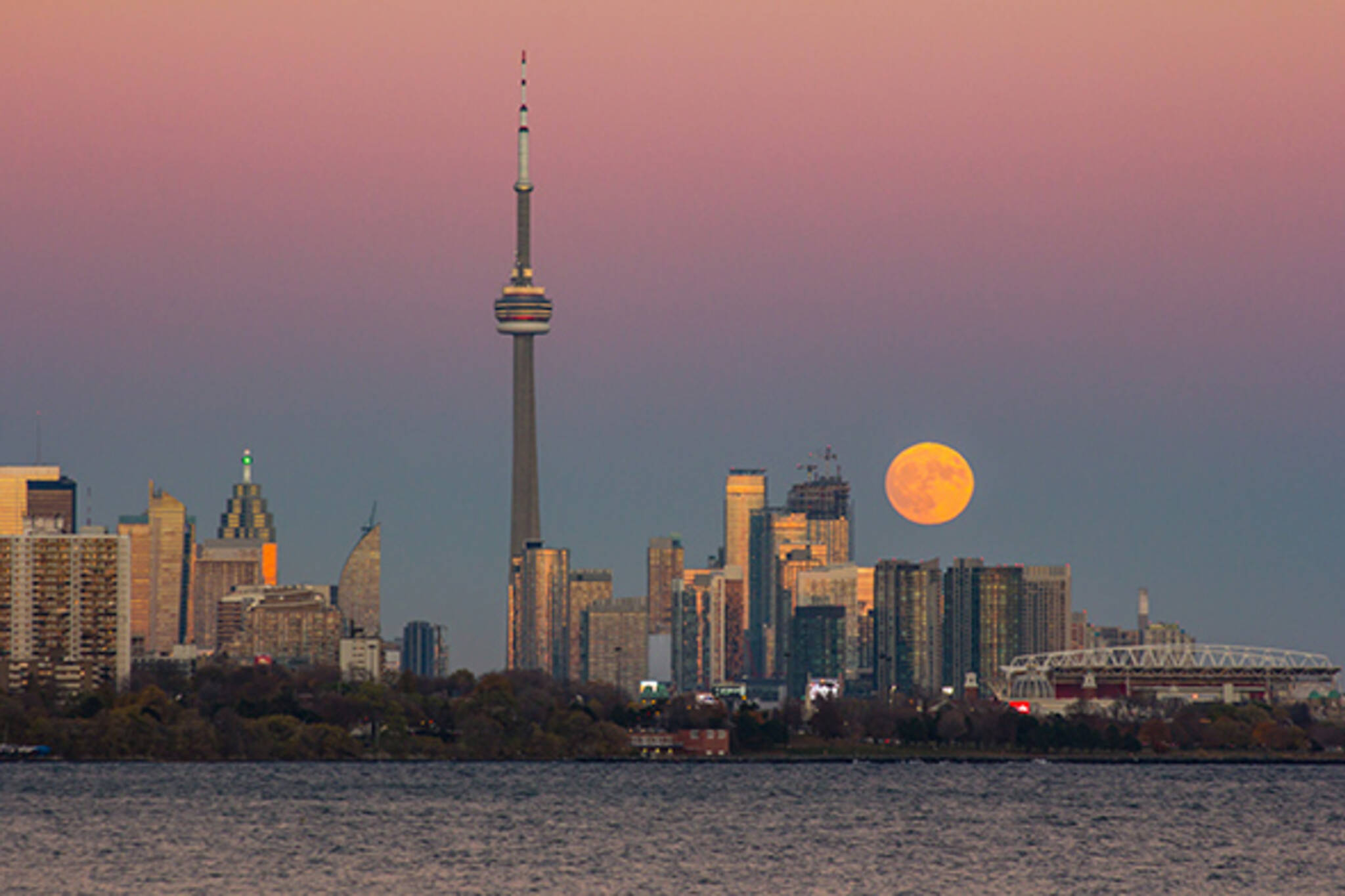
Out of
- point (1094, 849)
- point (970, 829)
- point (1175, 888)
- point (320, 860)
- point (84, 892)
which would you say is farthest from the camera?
point (970, 829)

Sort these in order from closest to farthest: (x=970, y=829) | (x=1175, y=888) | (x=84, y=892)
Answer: (x=84, y=892) → (x=1175, y=888) → (x=970, y=829)

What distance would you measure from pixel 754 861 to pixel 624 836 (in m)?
19.4

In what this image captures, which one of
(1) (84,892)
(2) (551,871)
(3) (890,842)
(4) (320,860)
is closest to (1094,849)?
(3) (890,842)

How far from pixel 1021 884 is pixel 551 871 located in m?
29.2

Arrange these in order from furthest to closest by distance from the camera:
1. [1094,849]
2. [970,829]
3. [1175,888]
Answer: [970,829] → [1094,849] → [1175,888]

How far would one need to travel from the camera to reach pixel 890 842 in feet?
571

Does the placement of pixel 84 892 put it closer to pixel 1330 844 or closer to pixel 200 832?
pixel 200 832

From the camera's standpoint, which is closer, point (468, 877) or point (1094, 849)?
point (468, 877)

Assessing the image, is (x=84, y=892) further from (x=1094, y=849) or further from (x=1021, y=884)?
(x=1094, y=849)

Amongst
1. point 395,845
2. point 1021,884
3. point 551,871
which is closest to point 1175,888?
point 1021,884

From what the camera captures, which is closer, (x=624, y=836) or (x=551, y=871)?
(x=551, y=871)

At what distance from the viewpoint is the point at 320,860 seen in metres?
156

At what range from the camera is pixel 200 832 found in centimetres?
17500

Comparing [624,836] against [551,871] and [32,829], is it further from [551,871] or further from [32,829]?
[32,829]
